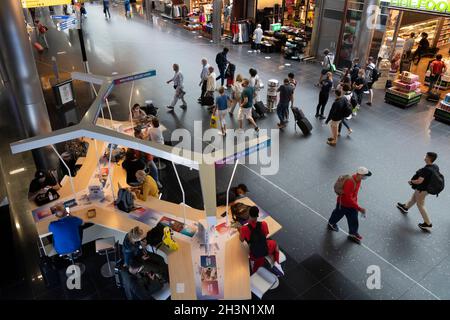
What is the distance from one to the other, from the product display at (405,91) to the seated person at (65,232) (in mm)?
10370

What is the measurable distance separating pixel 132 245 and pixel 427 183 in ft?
16.8

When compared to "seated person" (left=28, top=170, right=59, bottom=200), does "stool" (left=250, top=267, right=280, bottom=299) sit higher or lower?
lower

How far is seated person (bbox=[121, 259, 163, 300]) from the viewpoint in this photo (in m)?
4.97

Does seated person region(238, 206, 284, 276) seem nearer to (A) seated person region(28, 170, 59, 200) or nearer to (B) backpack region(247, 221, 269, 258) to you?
(B) backpack region(247, 221, 269, 258)

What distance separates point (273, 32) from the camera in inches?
699

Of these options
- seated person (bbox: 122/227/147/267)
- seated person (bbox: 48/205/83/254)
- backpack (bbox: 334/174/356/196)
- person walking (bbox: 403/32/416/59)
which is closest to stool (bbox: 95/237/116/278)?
Answer: seated person (bbox: 48/205/83/254)

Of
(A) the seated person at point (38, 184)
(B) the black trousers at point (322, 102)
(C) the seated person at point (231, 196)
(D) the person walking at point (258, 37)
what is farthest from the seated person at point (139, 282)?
(D) the person walking at point (258, 37)

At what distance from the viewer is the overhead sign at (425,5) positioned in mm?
11142

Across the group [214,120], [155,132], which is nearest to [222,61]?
[214,120]

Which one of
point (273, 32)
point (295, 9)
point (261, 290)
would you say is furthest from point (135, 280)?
point (295, 9)

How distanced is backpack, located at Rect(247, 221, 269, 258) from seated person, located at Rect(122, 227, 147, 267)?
155 centimetres

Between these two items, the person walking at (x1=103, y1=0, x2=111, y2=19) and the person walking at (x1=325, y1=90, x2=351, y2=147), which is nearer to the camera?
the person walking at (x1=325, y1=90, x2=351, y2=147)

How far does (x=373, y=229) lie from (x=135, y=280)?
14.4 feet
